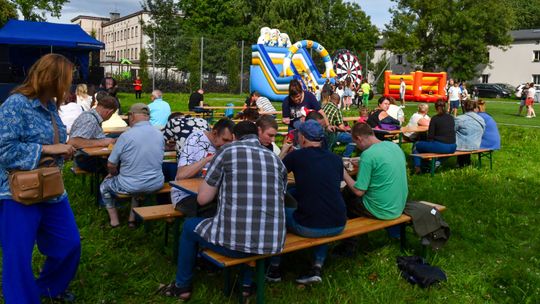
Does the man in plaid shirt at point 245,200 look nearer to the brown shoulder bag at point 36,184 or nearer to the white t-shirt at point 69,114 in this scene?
the brown shoulder bag at point 36,184

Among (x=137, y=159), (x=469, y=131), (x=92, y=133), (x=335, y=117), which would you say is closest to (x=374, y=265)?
(x=137, y=159)

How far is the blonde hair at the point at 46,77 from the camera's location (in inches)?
109

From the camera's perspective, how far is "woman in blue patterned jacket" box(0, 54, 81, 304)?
8.97 feet

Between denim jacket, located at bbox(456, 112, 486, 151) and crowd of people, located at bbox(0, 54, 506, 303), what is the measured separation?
12.6 feet

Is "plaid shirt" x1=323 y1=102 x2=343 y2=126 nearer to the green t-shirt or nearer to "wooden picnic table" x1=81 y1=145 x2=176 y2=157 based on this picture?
"wooden picnic table" x1=81 y1=145 x2=176 y2=157

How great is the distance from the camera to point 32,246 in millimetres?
2893

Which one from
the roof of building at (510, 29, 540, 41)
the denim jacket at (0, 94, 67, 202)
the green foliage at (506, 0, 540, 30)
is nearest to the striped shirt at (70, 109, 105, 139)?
the denim jacket at (0, 94, 67, 202)

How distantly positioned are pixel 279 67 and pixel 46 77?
67.1 ft

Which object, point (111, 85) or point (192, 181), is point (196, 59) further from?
point (192, 181)


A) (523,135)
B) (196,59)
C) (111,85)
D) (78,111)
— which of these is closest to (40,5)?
(196,59)

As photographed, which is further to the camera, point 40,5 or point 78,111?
point 40,5

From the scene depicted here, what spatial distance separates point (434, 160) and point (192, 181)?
191 inches

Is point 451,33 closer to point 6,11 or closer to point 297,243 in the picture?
point 6,11

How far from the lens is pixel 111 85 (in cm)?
1124
